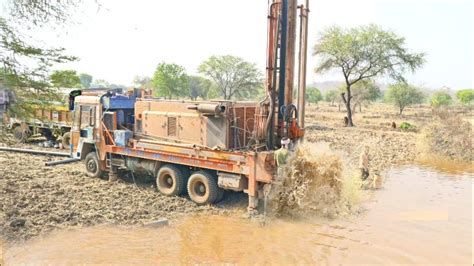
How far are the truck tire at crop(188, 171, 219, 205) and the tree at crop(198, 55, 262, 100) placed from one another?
36.7 m

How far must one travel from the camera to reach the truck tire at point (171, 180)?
36.3ft

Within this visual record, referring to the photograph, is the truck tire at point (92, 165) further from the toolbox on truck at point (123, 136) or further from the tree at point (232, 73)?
the tree at point (232, 73)

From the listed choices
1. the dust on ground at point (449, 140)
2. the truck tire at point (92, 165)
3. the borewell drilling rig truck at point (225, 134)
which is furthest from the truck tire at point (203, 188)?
the dust on ground at point (449, 140)

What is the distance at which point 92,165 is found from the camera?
43.7 ft

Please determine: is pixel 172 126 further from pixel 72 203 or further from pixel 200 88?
pixel 200 88

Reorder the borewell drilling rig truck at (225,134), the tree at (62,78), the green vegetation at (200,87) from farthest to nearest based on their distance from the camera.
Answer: the green vegetation at (200,87)
the borewell drilling rig truck at (225,134)
the tree at (62,78)

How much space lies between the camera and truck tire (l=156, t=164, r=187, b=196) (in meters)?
11.1

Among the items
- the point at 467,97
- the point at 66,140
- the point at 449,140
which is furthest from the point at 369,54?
the point at 467,97

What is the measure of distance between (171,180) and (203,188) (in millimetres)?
1212

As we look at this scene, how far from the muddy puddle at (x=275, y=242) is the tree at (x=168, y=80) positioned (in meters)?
36.2

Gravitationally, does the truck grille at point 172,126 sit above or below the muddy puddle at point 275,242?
above

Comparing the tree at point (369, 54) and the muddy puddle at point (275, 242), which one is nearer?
the muddy puddle at point (275, 242)

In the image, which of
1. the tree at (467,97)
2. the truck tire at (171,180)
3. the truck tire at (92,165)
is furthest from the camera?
the tree at (467,97)

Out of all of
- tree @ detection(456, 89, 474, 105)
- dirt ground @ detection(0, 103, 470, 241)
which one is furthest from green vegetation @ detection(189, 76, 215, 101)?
tree @ detection(456, 89, 474, 105)
